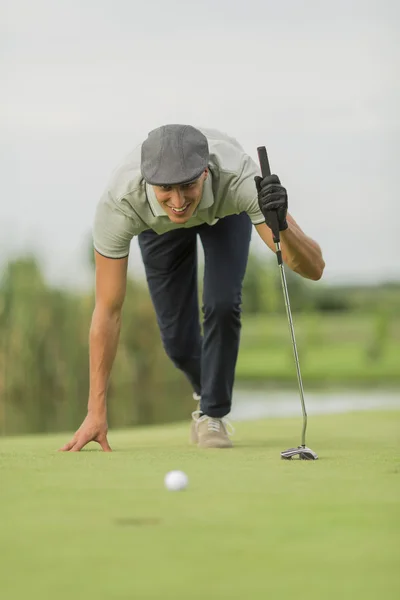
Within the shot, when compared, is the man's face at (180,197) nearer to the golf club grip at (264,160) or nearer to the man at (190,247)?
the man at (190,247)

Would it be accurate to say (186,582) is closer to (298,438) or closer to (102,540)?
(102,540)

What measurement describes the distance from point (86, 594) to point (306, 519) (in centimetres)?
83

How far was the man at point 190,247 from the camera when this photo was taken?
4211 millimetres

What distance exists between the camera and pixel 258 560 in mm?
2170

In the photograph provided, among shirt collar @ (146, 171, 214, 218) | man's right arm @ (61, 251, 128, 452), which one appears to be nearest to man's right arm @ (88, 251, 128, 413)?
man's right arm @ (61, 251, 128, 452)

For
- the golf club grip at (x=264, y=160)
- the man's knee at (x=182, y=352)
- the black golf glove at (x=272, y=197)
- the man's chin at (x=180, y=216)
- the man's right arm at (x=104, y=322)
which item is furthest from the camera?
the man's knee at (x=182, y=352)

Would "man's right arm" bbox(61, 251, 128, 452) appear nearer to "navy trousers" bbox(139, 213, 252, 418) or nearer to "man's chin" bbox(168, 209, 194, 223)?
"man's chin" bbox(168, 209, 194, 223)

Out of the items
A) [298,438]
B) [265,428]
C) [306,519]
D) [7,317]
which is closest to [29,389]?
[7,317]

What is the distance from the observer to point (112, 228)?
179 inches

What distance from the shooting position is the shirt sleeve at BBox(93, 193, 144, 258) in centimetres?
454

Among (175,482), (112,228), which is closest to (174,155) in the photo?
(112,228)

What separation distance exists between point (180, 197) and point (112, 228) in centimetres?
46

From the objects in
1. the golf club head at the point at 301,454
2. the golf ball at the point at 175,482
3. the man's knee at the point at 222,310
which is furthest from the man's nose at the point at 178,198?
the golf ball at the point at 175,482

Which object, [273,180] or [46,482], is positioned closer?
[46,482]
